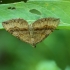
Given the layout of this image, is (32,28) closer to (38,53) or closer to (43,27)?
(43,27)

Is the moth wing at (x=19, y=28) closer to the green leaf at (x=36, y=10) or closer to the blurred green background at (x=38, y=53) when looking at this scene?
the green leaf at (x=36, y=10)

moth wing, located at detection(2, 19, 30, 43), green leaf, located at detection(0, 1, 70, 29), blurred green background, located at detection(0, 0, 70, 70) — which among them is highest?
green leaf, located at detection(0, 1, 70, 29)

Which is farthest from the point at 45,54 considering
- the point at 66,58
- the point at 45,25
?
the point at 45,25

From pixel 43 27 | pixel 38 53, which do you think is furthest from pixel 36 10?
pixel 38 53

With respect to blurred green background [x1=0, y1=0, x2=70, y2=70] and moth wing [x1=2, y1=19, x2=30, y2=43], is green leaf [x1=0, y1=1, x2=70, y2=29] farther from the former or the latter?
blurred green background [x1=0, y1=0, x2=70, y2=70]

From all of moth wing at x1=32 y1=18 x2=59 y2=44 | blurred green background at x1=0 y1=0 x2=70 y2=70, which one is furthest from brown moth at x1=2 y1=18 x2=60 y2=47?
blurred green background at x1=0 y1=0 x2=70 y2=70

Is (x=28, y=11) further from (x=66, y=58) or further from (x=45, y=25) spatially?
(x=66, y=58)
